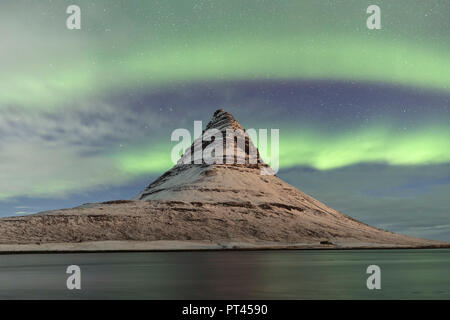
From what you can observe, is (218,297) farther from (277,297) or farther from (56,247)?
(56,247)

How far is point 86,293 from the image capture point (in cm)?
4759

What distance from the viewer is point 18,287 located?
53656 mm
